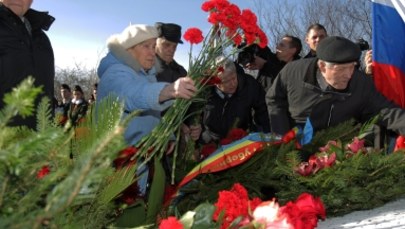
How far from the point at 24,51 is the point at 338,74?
5.16ft

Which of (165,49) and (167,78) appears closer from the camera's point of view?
(167,78)

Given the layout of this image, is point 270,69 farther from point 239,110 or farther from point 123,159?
point 123,159

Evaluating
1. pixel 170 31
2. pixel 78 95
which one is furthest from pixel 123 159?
pixel 78 95

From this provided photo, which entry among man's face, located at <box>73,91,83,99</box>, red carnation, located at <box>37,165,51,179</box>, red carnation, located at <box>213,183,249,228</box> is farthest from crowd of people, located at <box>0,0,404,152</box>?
man's face, located at <box>73,91,83,99</box>

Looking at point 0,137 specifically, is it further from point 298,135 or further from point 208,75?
point 298,135

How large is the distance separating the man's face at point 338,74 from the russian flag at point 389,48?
36.0 inches

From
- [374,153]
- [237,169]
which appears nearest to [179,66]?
[237,169]

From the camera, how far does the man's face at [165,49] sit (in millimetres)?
3248

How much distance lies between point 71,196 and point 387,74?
10.7ft

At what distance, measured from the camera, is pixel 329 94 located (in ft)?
8.39

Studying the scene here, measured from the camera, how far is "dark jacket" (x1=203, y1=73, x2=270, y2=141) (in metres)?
3.47

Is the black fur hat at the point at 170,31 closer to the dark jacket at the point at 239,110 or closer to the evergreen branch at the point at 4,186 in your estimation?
the dark jacket at the point at 239,110

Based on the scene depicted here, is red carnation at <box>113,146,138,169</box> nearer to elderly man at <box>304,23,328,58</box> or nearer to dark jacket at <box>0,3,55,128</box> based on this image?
dark jacket at <box>0,3,55,128</box>

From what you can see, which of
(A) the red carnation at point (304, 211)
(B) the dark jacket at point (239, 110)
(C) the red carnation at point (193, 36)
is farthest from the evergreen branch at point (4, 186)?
(B) the dark jacket at point (239, 110)
